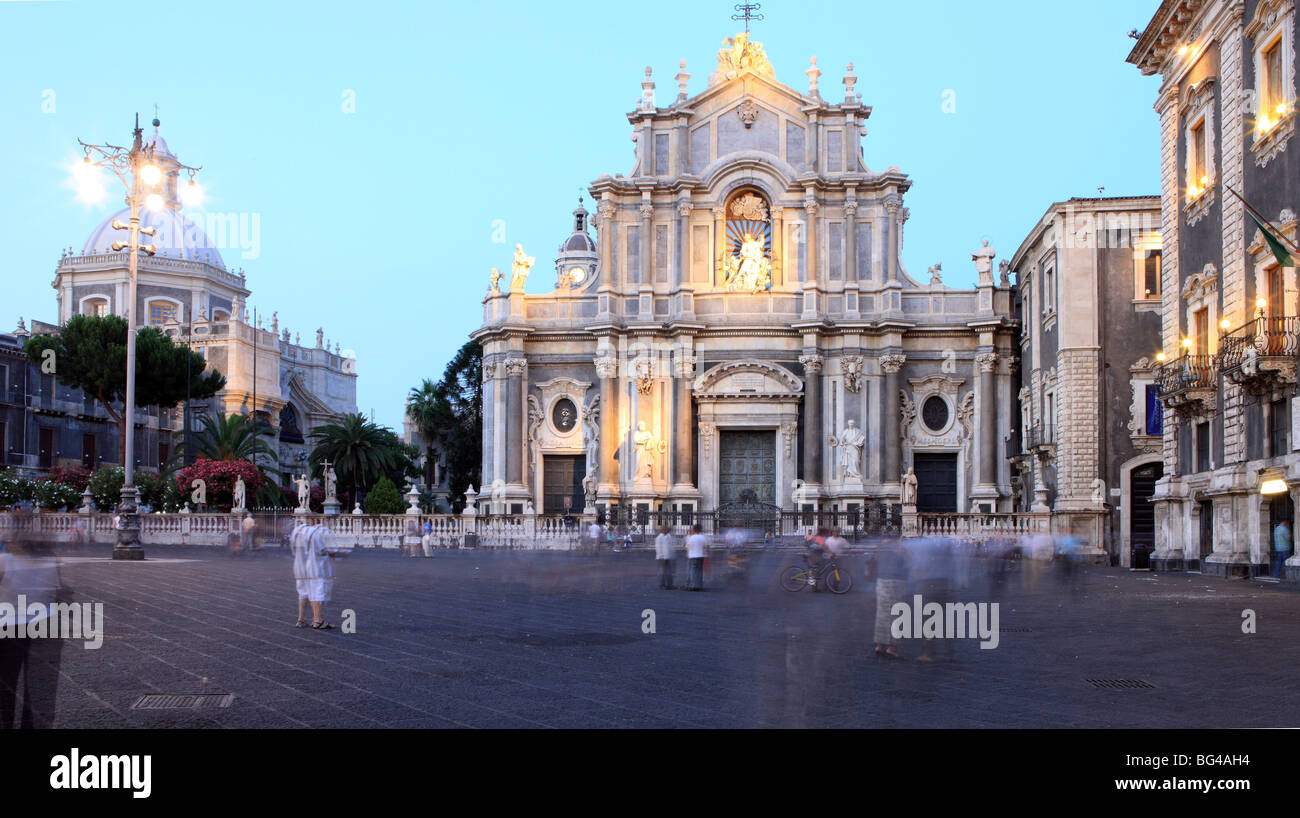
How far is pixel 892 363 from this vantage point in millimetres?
43469

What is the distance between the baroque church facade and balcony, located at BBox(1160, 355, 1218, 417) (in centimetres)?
1498

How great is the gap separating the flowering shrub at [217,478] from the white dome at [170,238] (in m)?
37.2

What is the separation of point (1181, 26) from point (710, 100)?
776 inches

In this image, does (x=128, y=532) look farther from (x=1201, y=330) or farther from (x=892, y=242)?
(x=892, y=242)

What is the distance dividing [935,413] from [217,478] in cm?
2609

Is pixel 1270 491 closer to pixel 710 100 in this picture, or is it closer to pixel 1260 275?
pixel 1260 275

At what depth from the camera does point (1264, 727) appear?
8.67 metres

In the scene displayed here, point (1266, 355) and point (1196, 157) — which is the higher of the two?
point (1196, 157)

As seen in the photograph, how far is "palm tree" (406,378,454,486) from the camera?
6788cm

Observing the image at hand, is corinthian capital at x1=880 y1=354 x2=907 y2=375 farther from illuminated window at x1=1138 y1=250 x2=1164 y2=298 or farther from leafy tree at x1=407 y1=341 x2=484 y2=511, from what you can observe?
leafy tree at x1=407 y1=341 x2=484 y2=511

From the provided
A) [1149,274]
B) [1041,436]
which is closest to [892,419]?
[1041,436]

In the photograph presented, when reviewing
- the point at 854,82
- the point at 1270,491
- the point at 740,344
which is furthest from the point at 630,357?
the point at 1270,491

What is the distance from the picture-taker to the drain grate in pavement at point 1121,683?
10.7 m
